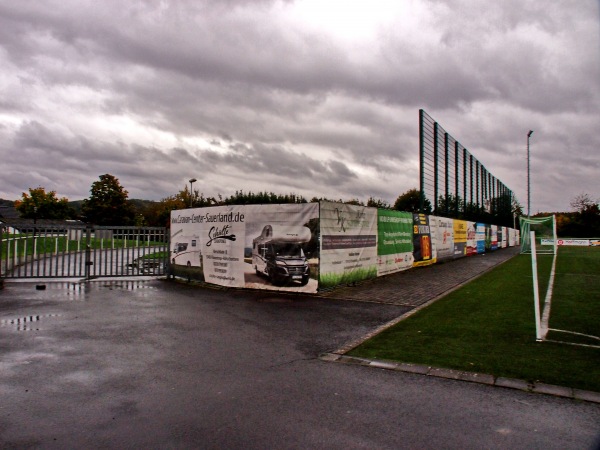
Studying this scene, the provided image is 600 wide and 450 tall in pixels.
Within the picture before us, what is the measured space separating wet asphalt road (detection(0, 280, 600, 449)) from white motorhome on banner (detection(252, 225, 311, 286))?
A: 3.72 metres

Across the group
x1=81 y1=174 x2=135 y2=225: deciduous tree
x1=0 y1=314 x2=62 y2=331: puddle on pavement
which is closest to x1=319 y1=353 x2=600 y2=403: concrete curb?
x1=0 y1=314 x2=62 y2=331: puddle on pavement

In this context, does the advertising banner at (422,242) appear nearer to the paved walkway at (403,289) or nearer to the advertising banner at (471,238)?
the paved walkway at (403,289)

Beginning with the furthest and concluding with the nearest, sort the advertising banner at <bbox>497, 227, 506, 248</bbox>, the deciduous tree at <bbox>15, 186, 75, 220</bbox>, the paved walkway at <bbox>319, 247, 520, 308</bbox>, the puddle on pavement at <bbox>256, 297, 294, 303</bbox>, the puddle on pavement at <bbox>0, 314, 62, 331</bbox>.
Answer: the deciduous tree at <bbox>15, 186, 75, 220</bbox>, the advertising banner at <bbox>497, 227, 506, 248</bbox>, the paved walkway at <bbox>319, 247, 520, 308</bbox>, the puddle on pavement at <bbox>256, 297, 294, 303</bbox>, the puddle on pavement at <bbox>0, 314, 62, 331</bbox>

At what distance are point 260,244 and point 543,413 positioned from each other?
8.77m

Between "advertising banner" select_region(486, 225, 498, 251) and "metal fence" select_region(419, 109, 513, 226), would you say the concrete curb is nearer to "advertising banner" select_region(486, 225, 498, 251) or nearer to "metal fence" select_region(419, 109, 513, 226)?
"metal fence" select_region(419, 109, 513, 226)

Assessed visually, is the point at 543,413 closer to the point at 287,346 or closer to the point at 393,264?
the point at 287,346

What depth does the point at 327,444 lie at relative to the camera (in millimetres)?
3385

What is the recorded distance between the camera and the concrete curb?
4.39 m

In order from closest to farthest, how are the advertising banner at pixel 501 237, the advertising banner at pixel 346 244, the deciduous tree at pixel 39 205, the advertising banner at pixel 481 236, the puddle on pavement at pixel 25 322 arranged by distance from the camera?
the puddle on pavement at pixel 25 322, the advertising banner at pixel 346 244, the advertising banner at pixel 481 236, the advertising banner at pixel 501 237, the deciduous tree at pixel 39 205

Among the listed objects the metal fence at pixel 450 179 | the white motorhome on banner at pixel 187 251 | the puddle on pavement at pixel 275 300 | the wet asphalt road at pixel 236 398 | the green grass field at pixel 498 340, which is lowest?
the wet asphalt road at pixel 236 398

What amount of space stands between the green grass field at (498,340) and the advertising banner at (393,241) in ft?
15.6

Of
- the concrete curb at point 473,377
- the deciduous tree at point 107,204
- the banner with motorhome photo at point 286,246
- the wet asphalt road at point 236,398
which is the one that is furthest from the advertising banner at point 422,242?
the deciduous tree at point 107,204

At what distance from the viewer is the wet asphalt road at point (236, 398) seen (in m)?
3.49

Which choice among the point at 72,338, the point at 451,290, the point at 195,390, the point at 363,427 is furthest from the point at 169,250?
the point at 363,427
